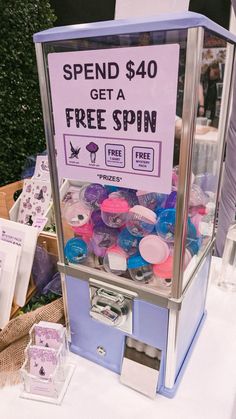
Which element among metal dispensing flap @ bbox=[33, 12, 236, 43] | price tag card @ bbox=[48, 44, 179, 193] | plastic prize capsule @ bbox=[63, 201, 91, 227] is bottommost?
plastic prize capsule @ bbox=[63, 201, 91, 227]

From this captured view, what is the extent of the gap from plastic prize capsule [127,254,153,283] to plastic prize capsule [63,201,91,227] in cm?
14

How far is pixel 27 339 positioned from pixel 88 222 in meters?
0.38

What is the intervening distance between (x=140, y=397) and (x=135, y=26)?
30.0 inches

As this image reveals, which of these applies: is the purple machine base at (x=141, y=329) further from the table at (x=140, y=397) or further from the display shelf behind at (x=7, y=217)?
the display shelf behind at (x=7, y=217)

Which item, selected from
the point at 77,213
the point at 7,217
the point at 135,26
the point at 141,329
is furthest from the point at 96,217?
the point at 7,217

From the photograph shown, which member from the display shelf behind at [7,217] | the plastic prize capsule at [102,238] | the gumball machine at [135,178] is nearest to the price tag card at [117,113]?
the gumball machine at [135,178]

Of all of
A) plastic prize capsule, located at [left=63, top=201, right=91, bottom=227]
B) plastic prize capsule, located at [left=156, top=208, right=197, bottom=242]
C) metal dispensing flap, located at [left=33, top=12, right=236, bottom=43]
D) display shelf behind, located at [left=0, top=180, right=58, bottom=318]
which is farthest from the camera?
display shelf behind, located at [left=0, top=180, right=58, bottom=318]

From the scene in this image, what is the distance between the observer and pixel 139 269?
670 millimetres

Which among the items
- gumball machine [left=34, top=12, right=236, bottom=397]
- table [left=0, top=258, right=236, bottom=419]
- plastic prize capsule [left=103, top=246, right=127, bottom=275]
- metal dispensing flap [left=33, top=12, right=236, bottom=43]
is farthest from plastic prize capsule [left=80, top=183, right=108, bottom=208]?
table [left=0, top=258, right=236, bottom=419]

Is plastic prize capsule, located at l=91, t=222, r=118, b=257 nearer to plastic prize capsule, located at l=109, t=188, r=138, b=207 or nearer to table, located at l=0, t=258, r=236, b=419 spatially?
plastic prize capsule, located at l=109, t=188, r=138, b=207

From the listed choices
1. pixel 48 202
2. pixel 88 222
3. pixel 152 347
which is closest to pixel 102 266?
pixel 88 222

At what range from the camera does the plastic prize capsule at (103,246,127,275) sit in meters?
0.68

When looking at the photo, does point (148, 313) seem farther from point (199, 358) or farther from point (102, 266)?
point (199, 358)

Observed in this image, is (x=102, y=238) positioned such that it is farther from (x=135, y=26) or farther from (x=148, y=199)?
(x=135, y=26)
